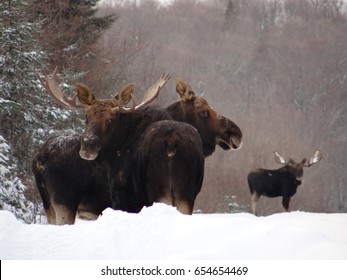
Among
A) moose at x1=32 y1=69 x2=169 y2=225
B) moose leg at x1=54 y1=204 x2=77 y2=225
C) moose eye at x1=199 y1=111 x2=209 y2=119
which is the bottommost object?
moose leg at x1=54 y1=204 x2=77 y2=225

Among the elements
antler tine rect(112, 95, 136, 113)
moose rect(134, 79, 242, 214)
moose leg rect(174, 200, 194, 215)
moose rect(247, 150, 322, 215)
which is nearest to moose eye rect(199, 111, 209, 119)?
antler tine rect(112, 95, 136, 113)

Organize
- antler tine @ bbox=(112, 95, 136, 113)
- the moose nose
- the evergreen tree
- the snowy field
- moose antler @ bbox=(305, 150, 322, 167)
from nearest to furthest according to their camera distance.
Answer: the snowy field → the moose nose → antler tine @ bbox=(112, 95, 136, 113) → the evergreen tree → moose antler @ bbox=(305, 150, 322, 167)

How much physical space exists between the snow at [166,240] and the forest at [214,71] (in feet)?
17.7

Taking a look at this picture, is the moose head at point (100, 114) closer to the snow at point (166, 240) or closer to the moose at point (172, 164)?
the moose at point (172, 164)

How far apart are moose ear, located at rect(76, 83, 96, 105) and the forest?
8.71 ft

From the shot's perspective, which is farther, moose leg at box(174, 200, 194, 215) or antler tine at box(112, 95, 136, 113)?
antler tine at box(112, 95, 136, 113)

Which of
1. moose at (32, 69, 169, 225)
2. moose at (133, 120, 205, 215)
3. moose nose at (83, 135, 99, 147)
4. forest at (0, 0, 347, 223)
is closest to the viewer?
moose at (133, 120, 205, 215)

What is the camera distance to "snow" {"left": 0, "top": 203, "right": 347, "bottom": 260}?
13.3 ft

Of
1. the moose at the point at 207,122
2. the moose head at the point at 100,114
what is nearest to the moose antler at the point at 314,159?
the moose at the point at 207,122

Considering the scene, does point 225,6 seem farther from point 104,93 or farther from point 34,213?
point 34,213

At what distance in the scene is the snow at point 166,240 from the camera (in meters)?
4.04

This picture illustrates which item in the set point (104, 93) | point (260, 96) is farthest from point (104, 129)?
point (260, 96)

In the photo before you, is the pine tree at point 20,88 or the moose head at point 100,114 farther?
the pine tree at point 20,88

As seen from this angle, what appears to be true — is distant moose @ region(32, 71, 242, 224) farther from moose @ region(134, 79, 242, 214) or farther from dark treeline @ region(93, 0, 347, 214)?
dark treeline @ region(93, 0, 347, 214)
